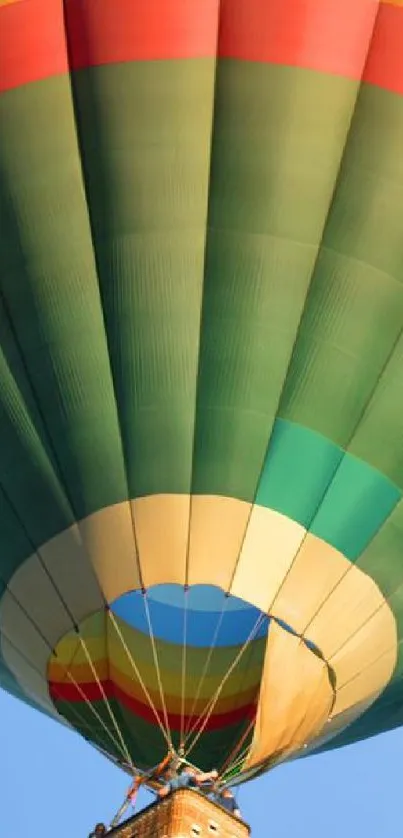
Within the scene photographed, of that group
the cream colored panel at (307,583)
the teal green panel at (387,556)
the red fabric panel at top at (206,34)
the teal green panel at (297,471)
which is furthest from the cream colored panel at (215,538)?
the red fabric panel at top at (206,34)

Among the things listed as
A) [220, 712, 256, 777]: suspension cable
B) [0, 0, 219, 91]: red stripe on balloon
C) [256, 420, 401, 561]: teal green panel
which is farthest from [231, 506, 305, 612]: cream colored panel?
[0, 0, 219, 91]: red stripe on balloon

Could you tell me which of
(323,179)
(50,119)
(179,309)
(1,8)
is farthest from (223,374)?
(1,8)

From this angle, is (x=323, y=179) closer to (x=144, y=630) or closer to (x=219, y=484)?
(x=219, y=484)

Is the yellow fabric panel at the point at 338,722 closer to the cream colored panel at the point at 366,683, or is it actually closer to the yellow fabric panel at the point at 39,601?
the cream colored panel at the point at 366,683

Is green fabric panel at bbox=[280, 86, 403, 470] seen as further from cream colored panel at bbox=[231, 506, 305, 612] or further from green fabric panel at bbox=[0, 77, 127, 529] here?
green fabric panel at bbox=[0, 77, 127, 529]

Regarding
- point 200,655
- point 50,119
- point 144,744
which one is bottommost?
point 144,744
